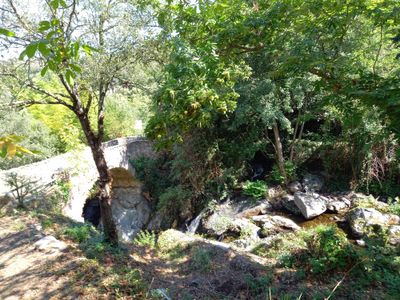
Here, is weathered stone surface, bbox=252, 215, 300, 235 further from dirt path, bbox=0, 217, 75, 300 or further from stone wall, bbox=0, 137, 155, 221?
dirt path, bbox=0, 217, 75, 300

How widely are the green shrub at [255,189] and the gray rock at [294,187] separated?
34.0 inches

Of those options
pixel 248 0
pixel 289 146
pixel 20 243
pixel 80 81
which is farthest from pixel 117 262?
pixel 289 146

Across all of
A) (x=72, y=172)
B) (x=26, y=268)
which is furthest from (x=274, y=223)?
(x=26, y=268)

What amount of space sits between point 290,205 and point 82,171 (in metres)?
6.66

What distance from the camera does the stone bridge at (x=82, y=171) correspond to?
8.36 meters

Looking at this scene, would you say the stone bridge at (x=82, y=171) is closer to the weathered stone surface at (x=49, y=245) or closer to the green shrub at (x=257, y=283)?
the weathered stone surface at (x=49, y=245)

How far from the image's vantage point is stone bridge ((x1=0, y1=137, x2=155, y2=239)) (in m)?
8.36

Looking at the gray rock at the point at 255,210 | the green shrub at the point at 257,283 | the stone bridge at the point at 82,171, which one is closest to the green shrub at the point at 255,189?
the gray rock at the point at 255,210

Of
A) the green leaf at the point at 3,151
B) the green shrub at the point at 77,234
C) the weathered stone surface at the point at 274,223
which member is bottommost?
the weathered stone surface at the point at 274,223

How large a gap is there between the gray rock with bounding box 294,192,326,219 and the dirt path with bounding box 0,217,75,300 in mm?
6888

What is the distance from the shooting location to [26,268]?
463 centimetres

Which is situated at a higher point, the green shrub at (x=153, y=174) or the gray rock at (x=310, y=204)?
the green shrub at (x=153, y=174)

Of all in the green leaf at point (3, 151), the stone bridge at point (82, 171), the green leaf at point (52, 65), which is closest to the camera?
the green leaf at point (3, 151)

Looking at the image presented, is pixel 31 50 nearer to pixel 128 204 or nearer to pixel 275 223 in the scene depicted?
pixel 275 223
